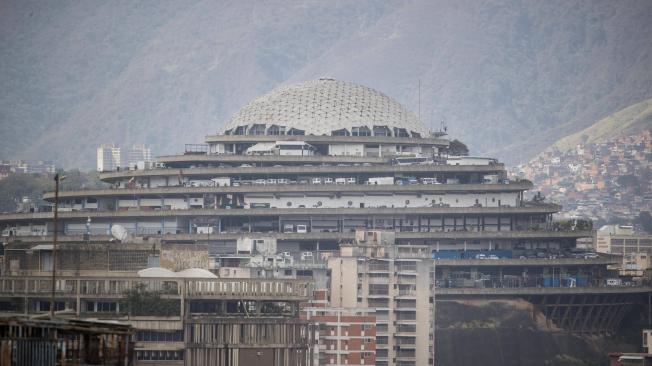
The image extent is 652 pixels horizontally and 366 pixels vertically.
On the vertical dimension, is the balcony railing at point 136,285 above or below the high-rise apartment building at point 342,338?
A: above

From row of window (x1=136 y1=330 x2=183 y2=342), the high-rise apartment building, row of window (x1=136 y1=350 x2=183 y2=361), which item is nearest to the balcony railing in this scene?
row of window (x1=136 y1=330 x2=183 y2=342)

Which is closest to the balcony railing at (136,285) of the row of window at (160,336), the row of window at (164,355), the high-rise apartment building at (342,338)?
the row of window at (160,336)

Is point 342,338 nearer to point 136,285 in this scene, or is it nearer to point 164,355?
point 136,285

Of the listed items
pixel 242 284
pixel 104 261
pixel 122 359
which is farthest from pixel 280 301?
pixel 122 359

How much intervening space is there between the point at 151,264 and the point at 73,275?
8929mm

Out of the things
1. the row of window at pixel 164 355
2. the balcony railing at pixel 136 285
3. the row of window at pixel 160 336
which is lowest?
the row of window at pixel 164 355

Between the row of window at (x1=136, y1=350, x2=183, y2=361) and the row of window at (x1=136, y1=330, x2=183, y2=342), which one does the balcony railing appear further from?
the row of window at (x1=136, y1=350, x2=183, y2=361)

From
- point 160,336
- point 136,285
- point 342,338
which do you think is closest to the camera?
point 160,336

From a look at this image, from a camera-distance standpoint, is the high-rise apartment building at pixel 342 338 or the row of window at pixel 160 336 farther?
the high-rise apartment building at pixel 342 338

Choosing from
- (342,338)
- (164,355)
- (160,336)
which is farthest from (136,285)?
(342,338)

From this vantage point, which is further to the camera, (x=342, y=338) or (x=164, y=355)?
(x=342, y=338)

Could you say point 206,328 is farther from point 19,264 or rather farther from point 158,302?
point 19,264

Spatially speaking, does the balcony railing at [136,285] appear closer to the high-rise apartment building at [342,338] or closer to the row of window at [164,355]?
the row of window at [164,355]

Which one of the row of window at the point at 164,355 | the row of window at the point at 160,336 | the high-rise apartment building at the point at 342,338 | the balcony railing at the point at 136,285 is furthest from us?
the high-rise apartment building at the point at 342,338
